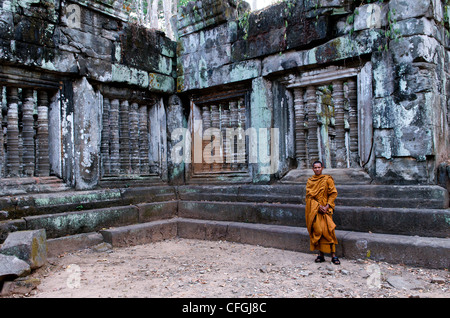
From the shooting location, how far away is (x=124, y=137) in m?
6.13

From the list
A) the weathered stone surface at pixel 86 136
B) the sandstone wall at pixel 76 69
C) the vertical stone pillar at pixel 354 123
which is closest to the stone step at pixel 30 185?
the sandstone wall at pixel 76 69

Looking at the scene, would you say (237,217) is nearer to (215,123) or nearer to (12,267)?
(215,123)

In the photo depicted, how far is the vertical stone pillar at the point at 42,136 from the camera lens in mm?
5207

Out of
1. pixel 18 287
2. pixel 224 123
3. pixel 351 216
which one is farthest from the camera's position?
pixel 224 123

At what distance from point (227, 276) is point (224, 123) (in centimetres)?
330

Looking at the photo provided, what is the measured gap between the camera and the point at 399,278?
3.46 m

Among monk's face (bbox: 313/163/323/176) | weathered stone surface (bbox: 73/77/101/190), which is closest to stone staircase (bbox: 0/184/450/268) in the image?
weathered stone surface (bbox: 73/77/101/190)

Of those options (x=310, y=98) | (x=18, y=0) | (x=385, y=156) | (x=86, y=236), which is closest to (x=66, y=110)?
(x=18, y=0)

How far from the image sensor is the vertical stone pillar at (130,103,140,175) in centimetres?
629

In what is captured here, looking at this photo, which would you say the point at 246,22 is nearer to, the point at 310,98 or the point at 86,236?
the point at 310,98

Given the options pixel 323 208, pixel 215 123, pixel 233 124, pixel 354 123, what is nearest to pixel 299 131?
pixel 354 123

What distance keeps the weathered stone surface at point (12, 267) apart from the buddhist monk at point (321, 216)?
3.01m

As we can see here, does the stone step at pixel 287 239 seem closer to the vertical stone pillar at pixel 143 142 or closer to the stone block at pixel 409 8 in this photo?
the vertical stone pillar at pixel 143 142
